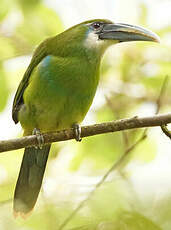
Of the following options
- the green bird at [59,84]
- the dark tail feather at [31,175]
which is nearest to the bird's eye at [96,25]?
the green bird at [59,84]

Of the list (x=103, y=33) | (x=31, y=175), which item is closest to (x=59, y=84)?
(x=103, y=33)

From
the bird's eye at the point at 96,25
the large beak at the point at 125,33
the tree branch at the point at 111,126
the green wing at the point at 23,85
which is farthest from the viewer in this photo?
the bird's eye at the point at 96,25

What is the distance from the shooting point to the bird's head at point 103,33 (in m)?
3.24

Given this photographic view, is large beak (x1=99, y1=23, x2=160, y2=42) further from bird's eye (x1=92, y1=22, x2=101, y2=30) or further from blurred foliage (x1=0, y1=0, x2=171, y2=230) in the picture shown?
blurred foliage (x1=0, y1=0, x2=171, y2=230)

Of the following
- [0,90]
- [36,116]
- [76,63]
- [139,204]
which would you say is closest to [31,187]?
[36,116]

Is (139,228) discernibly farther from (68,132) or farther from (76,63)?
(76,63)

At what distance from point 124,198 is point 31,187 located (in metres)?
1.78

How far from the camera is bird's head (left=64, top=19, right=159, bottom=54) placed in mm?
3240

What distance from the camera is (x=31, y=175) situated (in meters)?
3.33

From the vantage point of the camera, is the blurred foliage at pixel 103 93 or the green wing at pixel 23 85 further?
the green wing at pixel 23 85

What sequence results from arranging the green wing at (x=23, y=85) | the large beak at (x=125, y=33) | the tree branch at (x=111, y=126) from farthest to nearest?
the green wing at (x=23, y=85), the large beak at (x=125, y=33), the tree branch at (x=111, y=126)

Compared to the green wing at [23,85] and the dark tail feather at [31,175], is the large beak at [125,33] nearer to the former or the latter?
the green wing at [23,85]

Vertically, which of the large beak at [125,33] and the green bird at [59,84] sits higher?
the large beak at [125,33]

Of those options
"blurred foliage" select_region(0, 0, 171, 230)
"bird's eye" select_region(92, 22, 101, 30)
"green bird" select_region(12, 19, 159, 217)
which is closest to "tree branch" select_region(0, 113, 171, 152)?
"blurred foliage" select_region(0, 0, 171, 230)
